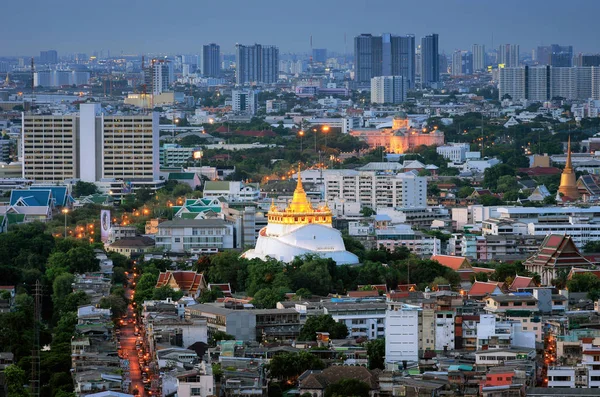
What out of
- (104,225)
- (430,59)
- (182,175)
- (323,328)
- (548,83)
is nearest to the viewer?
(323,328)

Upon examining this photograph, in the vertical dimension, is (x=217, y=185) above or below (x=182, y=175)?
below

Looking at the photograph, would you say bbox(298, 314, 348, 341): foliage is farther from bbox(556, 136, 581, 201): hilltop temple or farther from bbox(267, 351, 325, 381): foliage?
bbox(556, 136, 581, 201): hilltop temple

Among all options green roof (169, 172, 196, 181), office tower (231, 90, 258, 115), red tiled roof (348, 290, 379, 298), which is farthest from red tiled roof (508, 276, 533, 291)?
office tower (231, 90, 258, 115)

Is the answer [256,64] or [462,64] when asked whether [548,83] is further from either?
[462,64]

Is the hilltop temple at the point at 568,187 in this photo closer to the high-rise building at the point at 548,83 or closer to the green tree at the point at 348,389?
the green tree at the point at 348,389

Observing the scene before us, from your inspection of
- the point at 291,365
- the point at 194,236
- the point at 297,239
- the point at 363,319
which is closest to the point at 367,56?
the point at 194,236

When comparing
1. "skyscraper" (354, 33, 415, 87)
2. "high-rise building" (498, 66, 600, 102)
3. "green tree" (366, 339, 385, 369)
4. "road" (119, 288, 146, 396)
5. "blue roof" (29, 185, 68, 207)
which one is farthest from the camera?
"skyscraper" (354, 33, 415, 87)

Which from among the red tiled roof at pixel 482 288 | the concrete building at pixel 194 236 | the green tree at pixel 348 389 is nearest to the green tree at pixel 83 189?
the concrete building at pixel 194 236
